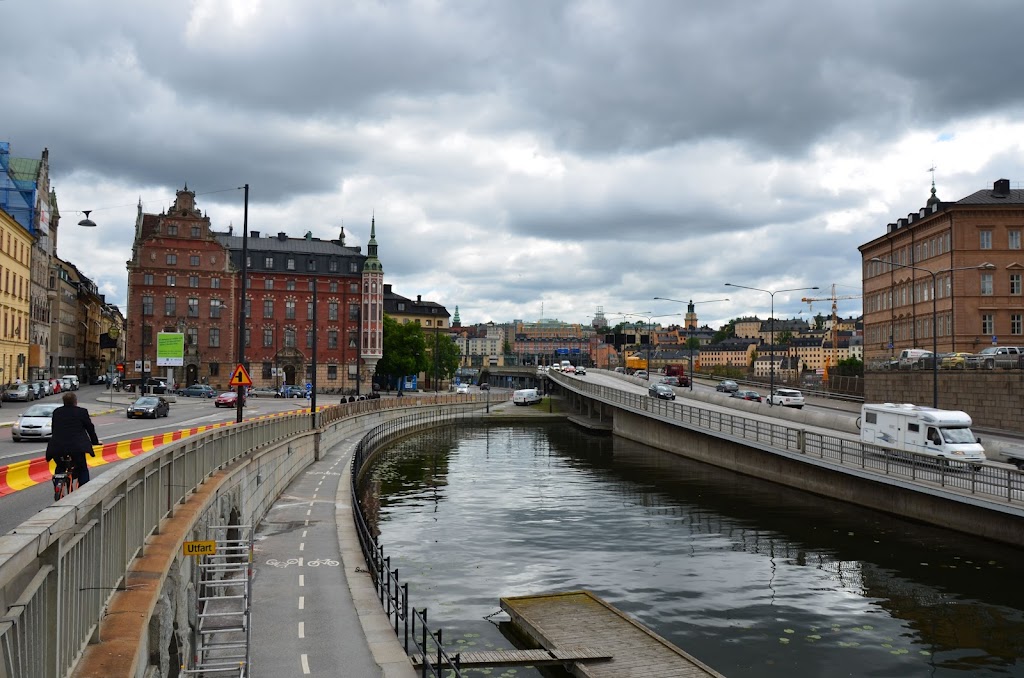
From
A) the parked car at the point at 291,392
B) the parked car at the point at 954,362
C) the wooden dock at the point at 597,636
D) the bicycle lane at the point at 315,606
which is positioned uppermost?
the parked car at the point at 954,362

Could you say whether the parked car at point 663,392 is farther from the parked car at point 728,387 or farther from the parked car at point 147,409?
the parked car at point 147,409

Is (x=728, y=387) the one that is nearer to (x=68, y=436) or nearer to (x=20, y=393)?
(x=20, y=393)

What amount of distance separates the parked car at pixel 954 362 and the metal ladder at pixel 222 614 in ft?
151

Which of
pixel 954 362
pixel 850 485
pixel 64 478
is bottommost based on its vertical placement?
pixel 850 485

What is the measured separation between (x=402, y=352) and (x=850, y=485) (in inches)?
3552

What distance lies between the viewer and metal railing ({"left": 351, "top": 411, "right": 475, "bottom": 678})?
14.9 meters

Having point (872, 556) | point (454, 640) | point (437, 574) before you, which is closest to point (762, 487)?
point (872, 556)

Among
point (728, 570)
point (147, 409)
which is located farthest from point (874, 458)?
point (147, 409)

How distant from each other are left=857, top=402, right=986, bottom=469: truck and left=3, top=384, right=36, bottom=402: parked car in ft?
178

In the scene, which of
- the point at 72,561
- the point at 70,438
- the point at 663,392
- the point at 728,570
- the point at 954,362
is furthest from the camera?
the point at 663,392

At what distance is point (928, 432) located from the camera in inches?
1309

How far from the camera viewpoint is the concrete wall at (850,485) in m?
28.1

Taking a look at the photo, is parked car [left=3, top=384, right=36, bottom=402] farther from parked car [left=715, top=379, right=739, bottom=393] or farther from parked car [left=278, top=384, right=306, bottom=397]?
parked car [left=715, top=379, right=739, bottom=393]

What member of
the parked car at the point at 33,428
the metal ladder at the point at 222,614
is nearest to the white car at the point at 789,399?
the parked car at the point at 33,428
